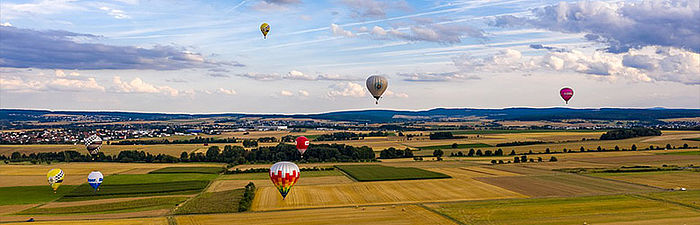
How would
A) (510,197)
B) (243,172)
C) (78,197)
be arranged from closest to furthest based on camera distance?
(510,197) < (78,197) < (243,172)

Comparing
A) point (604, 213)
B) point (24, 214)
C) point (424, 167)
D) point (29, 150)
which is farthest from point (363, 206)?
point (29, 150)

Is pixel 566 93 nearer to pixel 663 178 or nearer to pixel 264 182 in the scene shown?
pixel 663 178

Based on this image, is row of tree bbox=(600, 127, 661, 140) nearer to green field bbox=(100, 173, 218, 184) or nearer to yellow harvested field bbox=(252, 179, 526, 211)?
yellow harvested field bbox=(252, 179, 526, 211)

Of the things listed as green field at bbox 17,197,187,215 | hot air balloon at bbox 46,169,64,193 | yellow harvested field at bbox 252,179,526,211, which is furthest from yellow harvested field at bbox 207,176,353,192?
hot air balloon at bbox 46,169,64,193

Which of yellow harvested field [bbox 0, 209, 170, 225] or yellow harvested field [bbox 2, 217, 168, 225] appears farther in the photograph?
yellow harvested field [bbox 0, 209, 170, 225]

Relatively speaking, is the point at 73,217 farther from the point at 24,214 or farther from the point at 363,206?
the point at 363,206

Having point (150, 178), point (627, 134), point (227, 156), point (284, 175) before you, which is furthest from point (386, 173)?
point (627, 134)

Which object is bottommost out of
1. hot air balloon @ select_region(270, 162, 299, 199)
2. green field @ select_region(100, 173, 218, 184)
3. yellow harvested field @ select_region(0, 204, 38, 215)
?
yellow harvested field @ select_region(0, 204, 38, 215)
